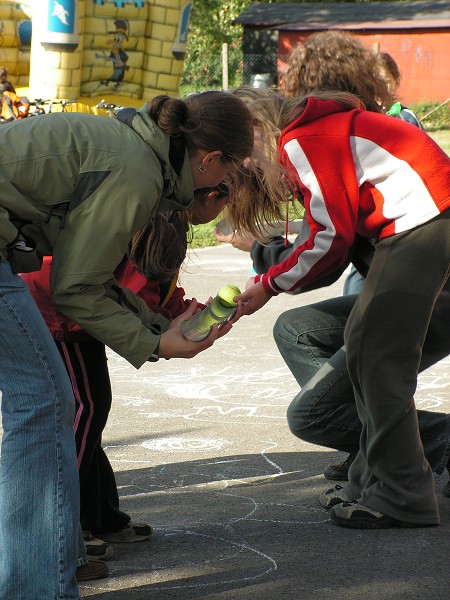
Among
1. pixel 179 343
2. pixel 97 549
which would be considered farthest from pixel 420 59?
pixel 179 343

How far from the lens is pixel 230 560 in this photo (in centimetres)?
310

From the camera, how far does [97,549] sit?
3.11 m

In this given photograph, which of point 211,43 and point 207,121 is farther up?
point 207,121

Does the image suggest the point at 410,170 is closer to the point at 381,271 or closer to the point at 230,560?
the point at 381,271

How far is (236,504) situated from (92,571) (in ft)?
2.77

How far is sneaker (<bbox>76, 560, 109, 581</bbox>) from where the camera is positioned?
9.59 ft

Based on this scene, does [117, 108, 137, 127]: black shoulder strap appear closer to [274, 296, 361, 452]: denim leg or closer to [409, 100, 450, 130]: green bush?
[274, 296, 361, 452]: denim leg

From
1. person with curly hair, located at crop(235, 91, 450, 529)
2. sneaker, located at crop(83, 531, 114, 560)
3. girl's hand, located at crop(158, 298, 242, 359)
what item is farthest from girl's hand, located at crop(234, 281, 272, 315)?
sneaker, located at crop(83, 531, 114, 560)

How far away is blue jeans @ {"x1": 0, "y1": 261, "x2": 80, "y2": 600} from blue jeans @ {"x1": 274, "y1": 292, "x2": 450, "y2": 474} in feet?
4.50

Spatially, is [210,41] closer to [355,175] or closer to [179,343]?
[355,175]

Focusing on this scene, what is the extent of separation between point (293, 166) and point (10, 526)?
147 centimetres

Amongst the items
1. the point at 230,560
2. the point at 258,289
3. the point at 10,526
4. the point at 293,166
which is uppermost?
the point at 293,166

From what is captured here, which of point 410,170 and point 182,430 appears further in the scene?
point 182,430

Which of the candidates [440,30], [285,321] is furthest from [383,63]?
[440,30]
